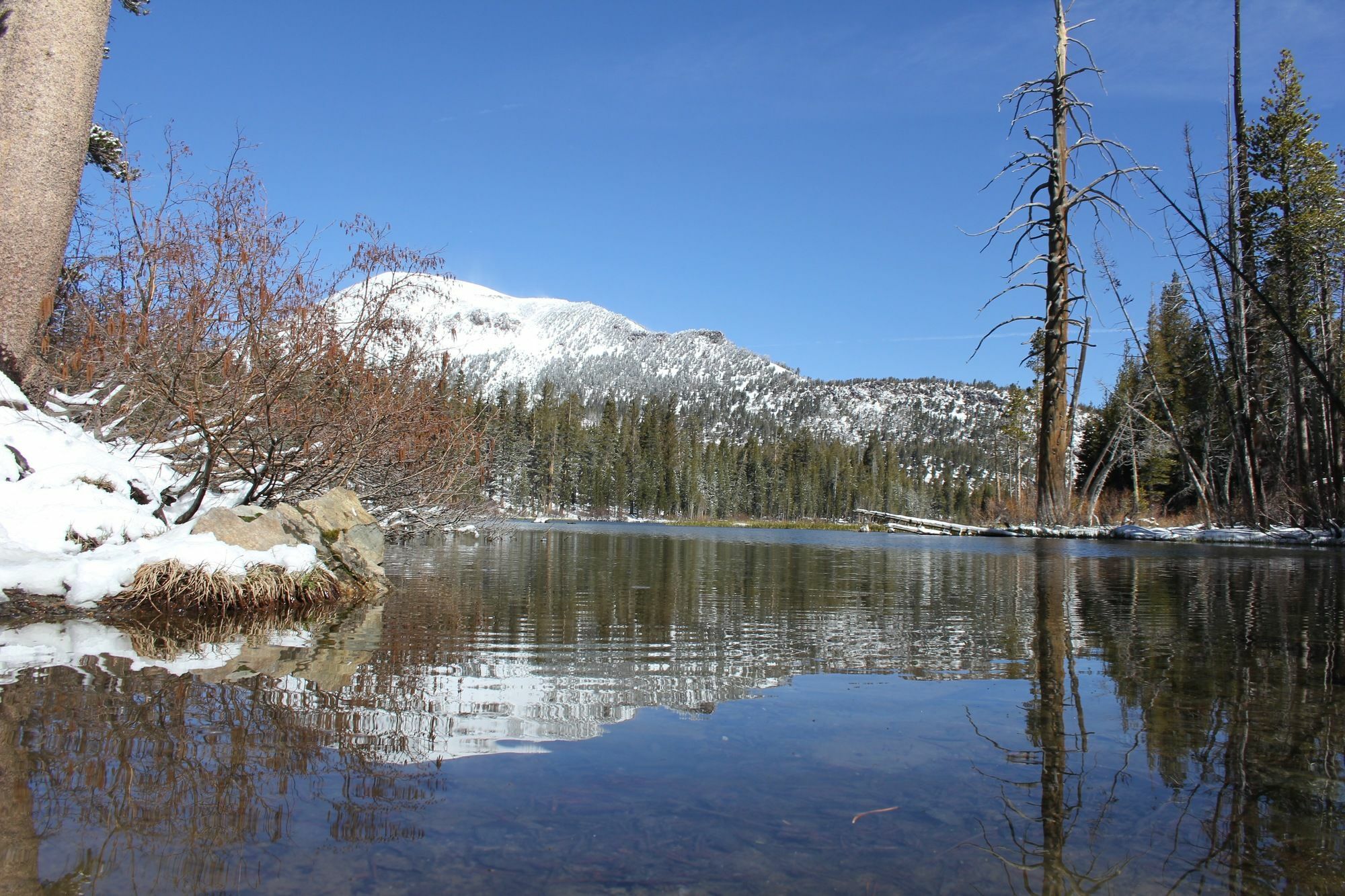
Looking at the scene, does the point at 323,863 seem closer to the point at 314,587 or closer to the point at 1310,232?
the point at 314,587

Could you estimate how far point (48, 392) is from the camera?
28.0ft

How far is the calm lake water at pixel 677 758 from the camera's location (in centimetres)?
235

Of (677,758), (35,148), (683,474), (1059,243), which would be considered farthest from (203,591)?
(683,474)

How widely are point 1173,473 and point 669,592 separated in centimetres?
4828

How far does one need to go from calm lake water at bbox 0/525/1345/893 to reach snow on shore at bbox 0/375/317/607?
3.03 ft

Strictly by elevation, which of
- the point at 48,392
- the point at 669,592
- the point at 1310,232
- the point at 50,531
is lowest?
the point at 669,592

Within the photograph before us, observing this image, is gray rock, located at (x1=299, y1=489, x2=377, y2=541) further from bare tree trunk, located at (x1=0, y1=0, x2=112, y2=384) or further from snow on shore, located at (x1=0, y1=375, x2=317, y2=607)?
bare tree trunk, located at (x1=0, y1=0, x2=112, y2=384)

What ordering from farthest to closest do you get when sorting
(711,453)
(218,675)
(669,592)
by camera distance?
1. (711,453)
2. (669,592)
3. (218,675)

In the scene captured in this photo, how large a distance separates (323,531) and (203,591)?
226cm

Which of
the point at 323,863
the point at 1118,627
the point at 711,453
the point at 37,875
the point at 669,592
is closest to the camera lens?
the point at 37,875

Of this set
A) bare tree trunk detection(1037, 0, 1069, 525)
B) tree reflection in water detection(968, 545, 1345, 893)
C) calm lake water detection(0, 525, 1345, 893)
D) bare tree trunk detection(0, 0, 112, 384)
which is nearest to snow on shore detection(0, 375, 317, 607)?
bare tree trunk detection(0, 0, 112, 384)

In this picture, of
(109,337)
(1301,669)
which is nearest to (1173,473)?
(1301,669)

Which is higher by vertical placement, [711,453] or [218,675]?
[711,453]

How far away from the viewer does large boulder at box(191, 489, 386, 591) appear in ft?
26.6
